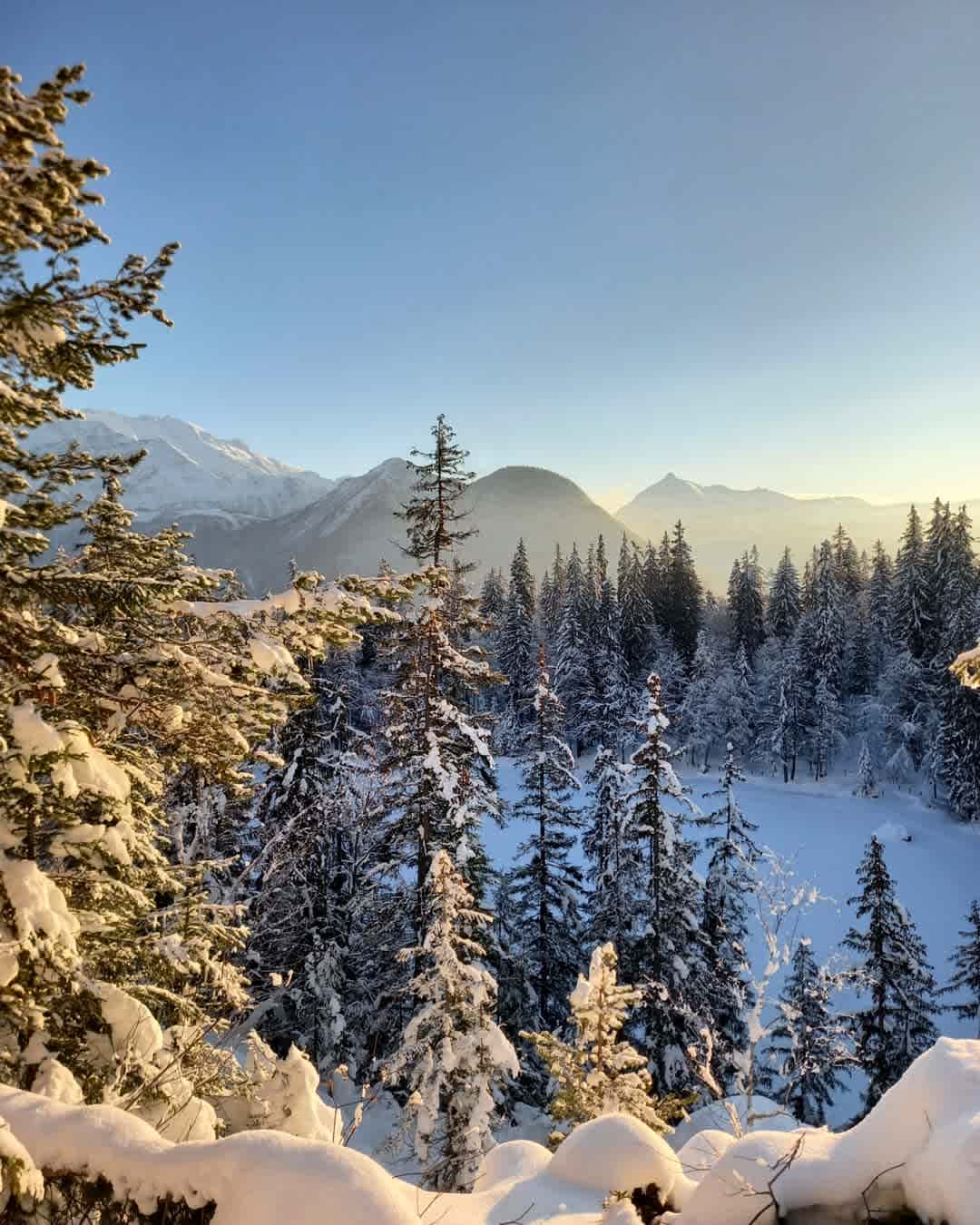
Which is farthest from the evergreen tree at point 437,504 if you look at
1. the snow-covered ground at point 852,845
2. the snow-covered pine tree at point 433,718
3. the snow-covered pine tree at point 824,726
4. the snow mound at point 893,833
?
the snow-covered pine tree at point 824,726

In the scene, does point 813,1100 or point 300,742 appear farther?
point 813,1100

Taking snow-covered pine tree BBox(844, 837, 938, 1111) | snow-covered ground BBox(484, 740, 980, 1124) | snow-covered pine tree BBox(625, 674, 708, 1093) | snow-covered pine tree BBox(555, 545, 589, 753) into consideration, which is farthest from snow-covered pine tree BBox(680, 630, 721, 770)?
snow-covered pine tree BBox(625, 674, 708, 1093)

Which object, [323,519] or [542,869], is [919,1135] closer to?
[542,869]

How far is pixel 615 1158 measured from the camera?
15.8 ft

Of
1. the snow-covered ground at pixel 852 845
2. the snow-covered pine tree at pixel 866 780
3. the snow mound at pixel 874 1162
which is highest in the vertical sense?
the snow mound at pixel 874 1162

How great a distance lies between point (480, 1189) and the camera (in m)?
5.21

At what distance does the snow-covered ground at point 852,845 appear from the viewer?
3609 cm

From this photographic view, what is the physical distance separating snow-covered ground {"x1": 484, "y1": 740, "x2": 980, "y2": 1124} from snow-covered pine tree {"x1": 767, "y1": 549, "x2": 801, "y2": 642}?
16.2 m

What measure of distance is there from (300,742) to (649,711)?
1027cm

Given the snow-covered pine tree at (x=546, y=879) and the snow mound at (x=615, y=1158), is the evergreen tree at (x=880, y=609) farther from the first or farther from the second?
the snow mound at (x=615, y=1158)

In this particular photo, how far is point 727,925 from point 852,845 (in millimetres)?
25579

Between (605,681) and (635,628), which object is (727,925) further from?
(635,628)

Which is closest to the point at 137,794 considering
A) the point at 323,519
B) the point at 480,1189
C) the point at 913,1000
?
the point at 480,1189

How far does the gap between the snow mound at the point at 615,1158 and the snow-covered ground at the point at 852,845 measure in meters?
30.2
